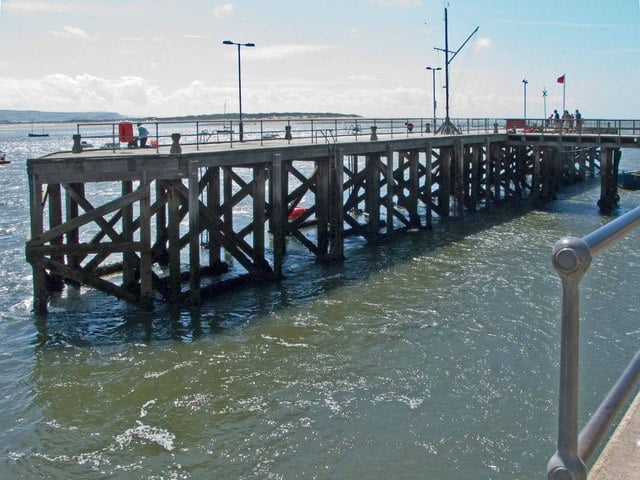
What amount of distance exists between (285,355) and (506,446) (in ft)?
16.8

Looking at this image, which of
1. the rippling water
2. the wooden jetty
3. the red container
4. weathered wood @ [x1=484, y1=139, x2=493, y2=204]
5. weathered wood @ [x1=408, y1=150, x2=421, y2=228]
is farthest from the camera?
weathered wood @ [x1=484, y1=139, x2=493, y2=204]

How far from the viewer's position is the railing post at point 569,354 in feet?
5.04

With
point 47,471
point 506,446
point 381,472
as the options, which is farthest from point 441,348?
point 47,471

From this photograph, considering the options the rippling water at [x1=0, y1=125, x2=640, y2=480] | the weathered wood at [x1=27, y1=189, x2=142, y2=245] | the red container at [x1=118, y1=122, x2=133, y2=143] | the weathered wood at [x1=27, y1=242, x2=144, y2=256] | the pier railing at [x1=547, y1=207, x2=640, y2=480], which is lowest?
the rippling water at [x1=0, y1=125, x2=640, y2=480]

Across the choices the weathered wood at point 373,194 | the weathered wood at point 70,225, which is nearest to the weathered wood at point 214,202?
the weathered wood at point 70,225

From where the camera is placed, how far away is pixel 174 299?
17.7 m

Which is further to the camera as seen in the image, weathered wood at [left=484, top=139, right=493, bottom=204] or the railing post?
weathered wood at [left=484, top=139, right=493, bottom=204]

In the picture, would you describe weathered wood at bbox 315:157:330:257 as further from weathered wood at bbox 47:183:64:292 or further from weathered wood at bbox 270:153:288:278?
weathered wood at bbox 47:183:64:292

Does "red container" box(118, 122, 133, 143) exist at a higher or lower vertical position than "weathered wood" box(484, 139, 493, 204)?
higher

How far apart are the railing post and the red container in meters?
20.7

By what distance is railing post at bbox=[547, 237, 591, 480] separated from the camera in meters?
1.54

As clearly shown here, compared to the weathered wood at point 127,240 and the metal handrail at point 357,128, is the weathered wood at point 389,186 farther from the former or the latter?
the weathered wood at point 127,240

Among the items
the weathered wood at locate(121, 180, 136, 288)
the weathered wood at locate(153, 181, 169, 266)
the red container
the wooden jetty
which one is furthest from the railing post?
the red container

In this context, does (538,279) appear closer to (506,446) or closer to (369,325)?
(369,325)
